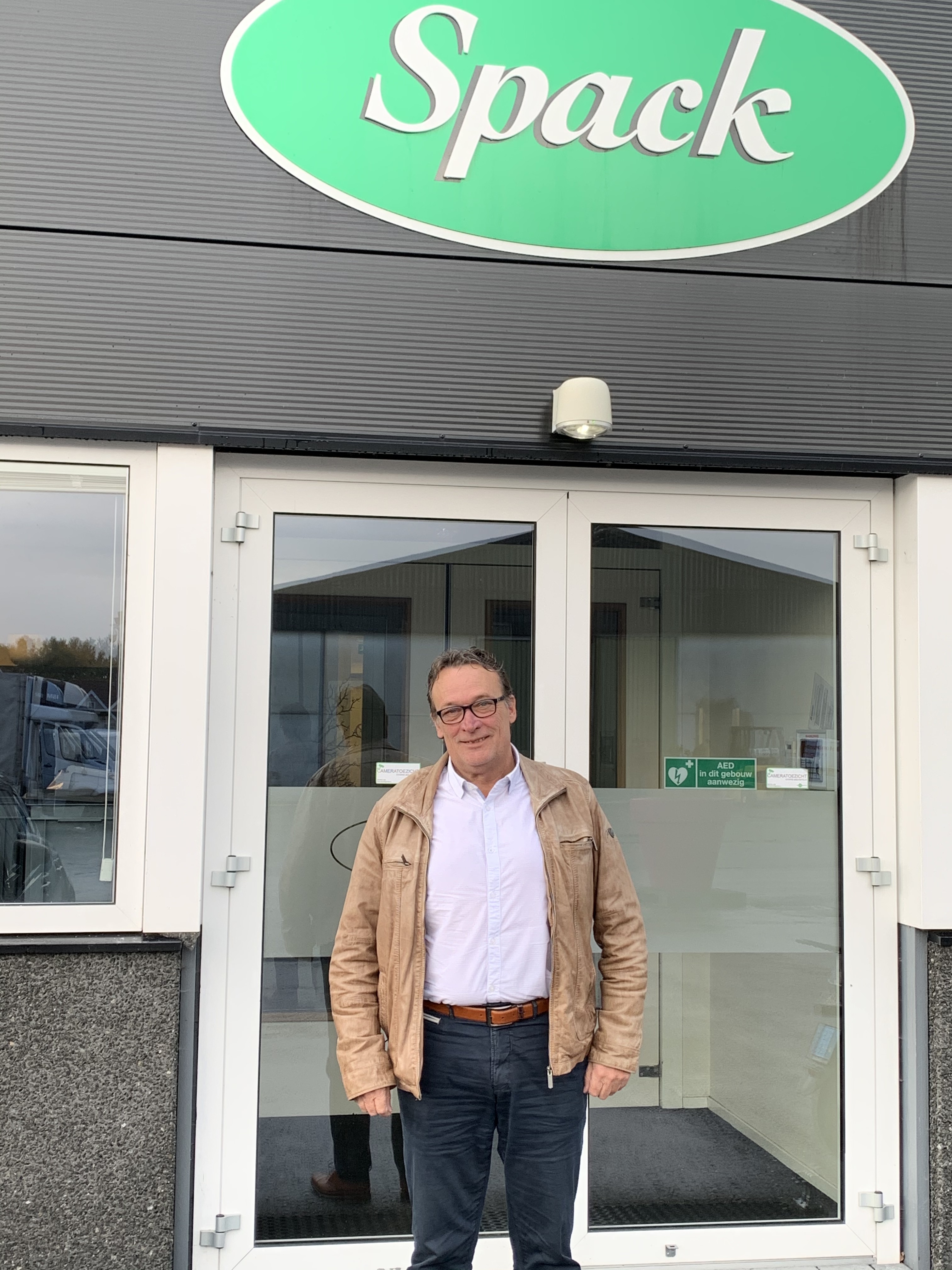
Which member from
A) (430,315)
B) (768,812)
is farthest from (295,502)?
(768,812)

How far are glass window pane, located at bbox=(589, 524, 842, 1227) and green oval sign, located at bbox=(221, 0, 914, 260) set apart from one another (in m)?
1.01

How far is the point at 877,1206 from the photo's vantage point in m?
3.59

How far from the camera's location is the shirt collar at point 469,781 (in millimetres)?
2736

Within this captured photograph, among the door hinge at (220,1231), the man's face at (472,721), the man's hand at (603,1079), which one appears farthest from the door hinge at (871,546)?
the door hinge at (220,1231)

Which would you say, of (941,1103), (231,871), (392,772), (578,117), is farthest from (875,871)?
(578,117)

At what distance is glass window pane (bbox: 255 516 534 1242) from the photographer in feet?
11.4

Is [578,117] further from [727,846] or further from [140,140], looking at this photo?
[727,846]

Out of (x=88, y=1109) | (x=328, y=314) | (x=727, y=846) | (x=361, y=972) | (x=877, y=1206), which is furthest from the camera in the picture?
(x=727, y=846)

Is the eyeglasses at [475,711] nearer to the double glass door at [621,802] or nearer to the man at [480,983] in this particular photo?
the man at [480,983]

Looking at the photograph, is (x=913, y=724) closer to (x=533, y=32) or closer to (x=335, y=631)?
(x=335, y=631)

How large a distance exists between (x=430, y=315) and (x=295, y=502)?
707 mm

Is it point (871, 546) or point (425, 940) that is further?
point (871, 546)

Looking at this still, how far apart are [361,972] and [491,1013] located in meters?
0.33

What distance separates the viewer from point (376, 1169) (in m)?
3.51
